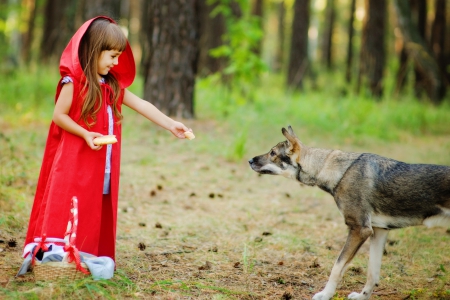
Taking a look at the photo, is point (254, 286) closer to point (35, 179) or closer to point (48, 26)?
point (35, 179)

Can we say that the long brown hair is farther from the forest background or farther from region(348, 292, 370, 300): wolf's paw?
region(348, 292, 370, 300): wolf's paw

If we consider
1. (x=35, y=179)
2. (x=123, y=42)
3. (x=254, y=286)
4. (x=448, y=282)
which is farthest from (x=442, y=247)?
(x=35, y=179)

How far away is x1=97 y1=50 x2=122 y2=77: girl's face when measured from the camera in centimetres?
392

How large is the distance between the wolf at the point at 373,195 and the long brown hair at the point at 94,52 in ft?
5.71

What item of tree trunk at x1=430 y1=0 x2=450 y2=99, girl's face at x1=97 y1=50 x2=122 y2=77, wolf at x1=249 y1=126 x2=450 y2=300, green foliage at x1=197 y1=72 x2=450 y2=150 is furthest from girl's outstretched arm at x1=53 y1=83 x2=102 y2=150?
tree trunk at x1=430 y1=0 x2=450 y2=99

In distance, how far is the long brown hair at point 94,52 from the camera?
3834 millimetres

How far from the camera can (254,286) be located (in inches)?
171

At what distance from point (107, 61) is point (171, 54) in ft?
19.5

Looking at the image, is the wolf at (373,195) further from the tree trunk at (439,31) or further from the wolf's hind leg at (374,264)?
the tree trunk at (439,31)

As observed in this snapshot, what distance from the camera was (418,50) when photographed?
15.1m

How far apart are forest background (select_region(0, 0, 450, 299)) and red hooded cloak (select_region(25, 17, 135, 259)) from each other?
A: 428 millimetres

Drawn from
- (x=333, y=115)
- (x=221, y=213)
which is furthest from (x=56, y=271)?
(x=333, y=115)

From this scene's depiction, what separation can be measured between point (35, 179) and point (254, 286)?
12.5 ft

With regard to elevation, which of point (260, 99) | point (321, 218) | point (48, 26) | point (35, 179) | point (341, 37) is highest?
point (341, 37)
